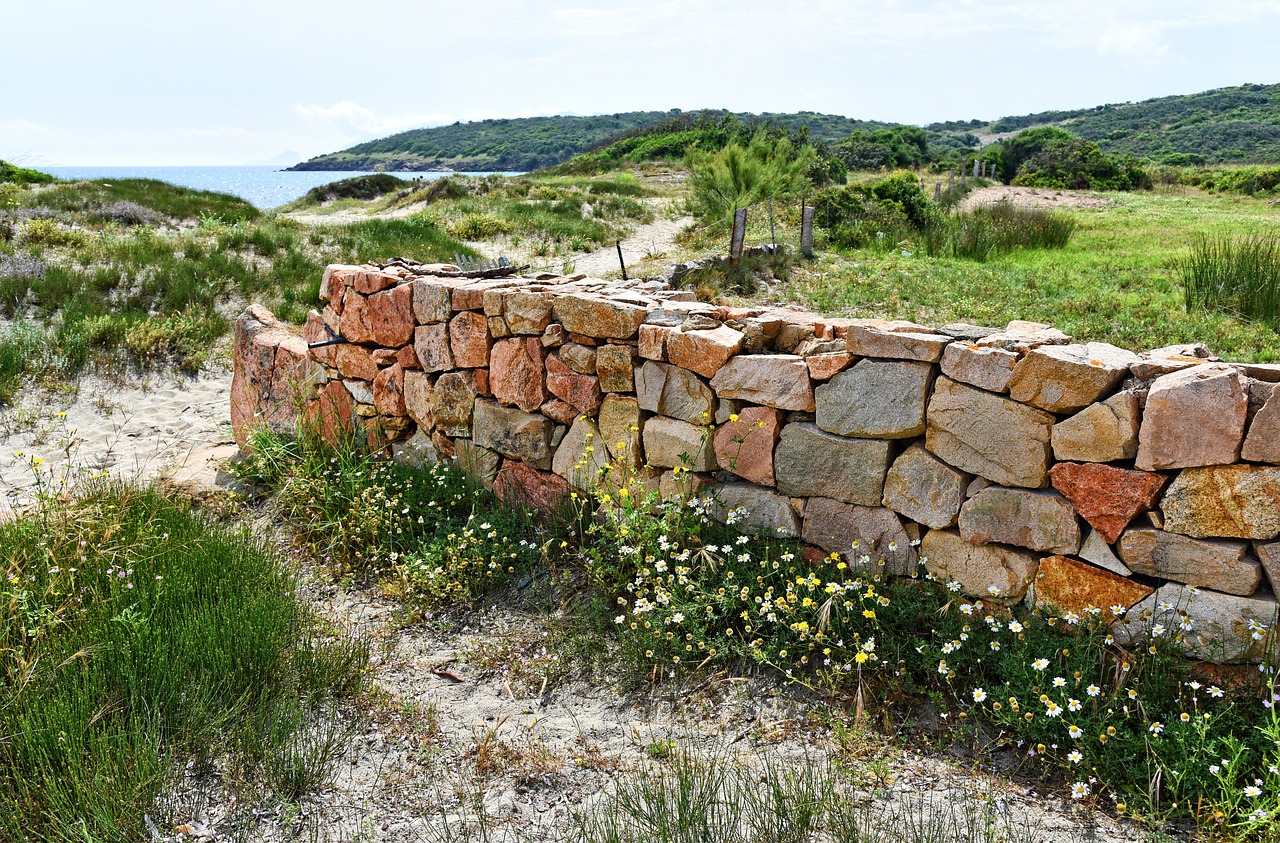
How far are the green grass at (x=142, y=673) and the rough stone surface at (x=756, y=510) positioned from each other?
6.46 feet

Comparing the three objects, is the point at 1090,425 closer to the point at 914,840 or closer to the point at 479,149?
the point at 914,840

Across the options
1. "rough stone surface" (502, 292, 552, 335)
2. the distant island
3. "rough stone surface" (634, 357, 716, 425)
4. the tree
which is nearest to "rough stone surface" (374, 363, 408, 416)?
"rough stone surface" (502, 292, 552, 335)

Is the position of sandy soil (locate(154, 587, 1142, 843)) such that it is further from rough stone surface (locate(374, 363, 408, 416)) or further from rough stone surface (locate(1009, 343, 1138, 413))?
rough stone surface (locate(374, 363, 408, 416))

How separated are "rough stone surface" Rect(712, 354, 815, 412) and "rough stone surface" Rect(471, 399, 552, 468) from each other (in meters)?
1.39

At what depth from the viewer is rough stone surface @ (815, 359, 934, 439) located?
377 cm

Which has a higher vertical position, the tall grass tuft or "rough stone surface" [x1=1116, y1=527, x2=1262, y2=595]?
the tall grass tuft

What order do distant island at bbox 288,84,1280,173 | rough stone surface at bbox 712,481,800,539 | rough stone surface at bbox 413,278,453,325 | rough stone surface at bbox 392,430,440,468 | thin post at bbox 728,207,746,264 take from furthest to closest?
distant island at bbox 288,84,1280,173, thin post at bbox 728,207,746,264, rough stone surface at bbox 392,430,440,468, rough stone surface at bbox 413,278,453,325, rough stone surface at bbox 712,481,800,539

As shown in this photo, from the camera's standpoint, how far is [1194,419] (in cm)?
308

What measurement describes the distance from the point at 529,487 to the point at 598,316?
4.30 feet

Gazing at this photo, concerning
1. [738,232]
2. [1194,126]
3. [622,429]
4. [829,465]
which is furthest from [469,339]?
[1194,126]

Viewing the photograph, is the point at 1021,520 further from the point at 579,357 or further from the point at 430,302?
the point at 430,302

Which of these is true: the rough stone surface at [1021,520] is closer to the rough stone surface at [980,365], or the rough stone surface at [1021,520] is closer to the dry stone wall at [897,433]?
the dry stone wall at [897,433]

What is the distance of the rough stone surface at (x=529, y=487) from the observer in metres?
5.15

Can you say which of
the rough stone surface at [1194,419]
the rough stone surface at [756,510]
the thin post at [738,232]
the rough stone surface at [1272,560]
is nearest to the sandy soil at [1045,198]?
the thin post at [738,232]
